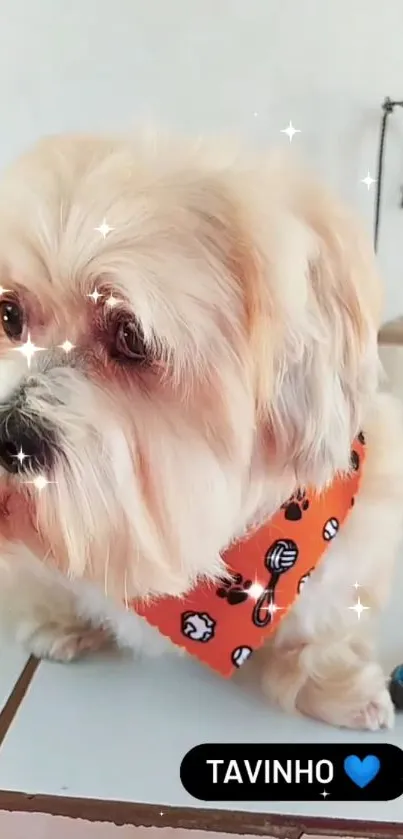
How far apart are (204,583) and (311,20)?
1.71ft

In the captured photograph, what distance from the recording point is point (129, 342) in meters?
0.62

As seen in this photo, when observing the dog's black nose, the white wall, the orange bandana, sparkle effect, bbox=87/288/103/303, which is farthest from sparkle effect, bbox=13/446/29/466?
the white wall

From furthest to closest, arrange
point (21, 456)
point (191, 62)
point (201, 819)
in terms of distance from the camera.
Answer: point (191, 62)
point (201, 819)
point (21, 456)

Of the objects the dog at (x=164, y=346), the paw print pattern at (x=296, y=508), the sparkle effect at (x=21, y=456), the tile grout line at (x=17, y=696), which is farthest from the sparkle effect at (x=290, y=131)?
the tile grout line at (x=17, y=696)

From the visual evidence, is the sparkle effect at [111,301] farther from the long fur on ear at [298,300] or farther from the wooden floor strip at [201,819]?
the wooden floor strip at [201,819]

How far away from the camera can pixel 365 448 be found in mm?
858

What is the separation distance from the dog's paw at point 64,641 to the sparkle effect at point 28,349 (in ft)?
1.23

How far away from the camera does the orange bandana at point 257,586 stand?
798mm

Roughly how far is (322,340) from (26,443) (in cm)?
21

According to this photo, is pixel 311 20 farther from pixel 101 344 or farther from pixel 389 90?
pixel 101 344

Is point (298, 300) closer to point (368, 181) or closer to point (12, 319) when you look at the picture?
point (12, 319)

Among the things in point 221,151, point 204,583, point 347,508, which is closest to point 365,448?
point 347,508

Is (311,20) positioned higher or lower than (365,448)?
higher

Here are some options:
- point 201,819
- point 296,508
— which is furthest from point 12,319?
point 201,819
